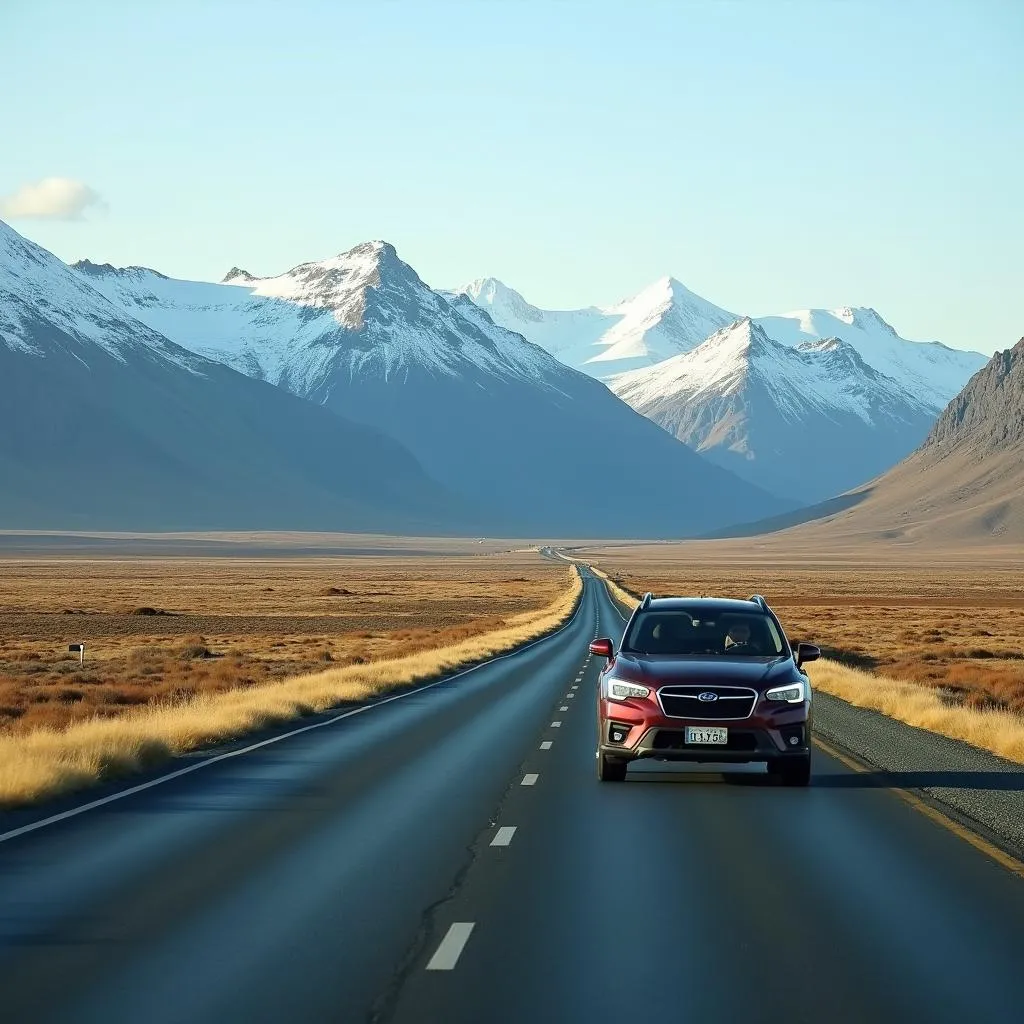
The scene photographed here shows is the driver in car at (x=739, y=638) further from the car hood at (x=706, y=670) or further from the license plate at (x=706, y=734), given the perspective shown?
the license plate at (x=706, y=734)

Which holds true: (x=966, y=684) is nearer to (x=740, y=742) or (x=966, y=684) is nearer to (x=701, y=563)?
(x=740, y=742)

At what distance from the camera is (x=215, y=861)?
42.1ft

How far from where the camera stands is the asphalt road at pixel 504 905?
859 centimetres

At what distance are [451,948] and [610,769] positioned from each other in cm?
828

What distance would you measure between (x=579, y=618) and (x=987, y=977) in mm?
62280

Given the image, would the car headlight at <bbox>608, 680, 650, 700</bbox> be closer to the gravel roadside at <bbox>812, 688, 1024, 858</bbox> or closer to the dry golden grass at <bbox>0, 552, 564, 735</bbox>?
the gravel roadside at <bbox>812, 688, 1024, 858</bbox>

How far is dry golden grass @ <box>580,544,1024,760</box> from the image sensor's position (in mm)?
28531

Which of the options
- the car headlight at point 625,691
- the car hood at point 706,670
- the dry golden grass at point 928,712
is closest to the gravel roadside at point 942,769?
the dry golden grass at point 928,712

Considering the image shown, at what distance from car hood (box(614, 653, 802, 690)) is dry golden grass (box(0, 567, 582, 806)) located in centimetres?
560

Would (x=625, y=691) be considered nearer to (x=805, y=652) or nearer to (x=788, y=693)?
(x=788, y=693)

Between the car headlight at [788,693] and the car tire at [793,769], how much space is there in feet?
1.99

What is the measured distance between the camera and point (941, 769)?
19.6 metres

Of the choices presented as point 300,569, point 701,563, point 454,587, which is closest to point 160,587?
point 454,587

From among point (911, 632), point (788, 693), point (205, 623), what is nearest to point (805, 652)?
point (788, 693)
